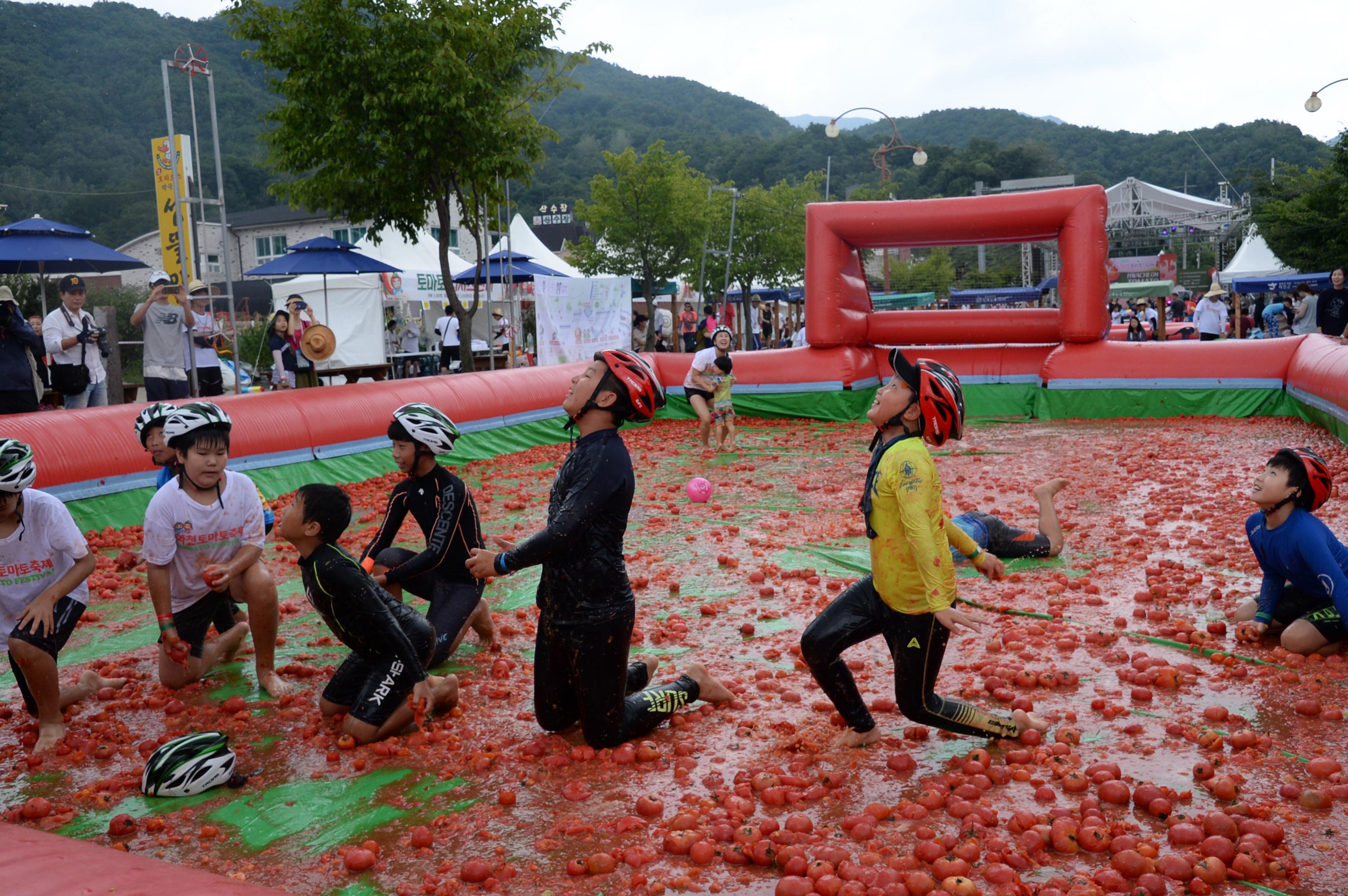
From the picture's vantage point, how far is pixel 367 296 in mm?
24328

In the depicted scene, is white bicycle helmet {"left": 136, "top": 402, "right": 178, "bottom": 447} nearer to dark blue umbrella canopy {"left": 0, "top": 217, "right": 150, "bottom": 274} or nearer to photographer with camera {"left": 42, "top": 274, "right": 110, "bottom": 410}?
photographer with camera {"left": 42, "top": 274, "right": 110, "bottom": 410}

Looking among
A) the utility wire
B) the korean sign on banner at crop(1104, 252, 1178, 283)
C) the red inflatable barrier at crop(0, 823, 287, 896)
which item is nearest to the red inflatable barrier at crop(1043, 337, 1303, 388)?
the red inflatable barrier at crop(0, 823, 287, 896)

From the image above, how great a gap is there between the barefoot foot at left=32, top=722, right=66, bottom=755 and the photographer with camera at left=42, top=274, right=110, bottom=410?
7766mm

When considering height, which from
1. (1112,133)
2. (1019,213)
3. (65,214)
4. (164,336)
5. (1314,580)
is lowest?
(1314,580)

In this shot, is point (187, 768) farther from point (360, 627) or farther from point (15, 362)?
point (15, 362)

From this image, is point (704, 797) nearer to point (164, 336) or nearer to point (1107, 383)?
point (164, 336)

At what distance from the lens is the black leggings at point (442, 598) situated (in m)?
5.80

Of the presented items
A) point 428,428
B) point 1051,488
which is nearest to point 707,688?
point 428,428

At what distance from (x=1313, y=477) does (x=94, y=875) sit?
19.6 feet

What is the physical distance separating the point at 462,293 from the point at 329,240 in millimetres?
18123

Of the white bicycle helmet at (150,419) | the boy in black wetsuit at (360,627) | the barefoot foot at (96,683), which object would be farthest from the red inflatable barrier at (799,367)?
the boy in black wetsuit at (360,627)

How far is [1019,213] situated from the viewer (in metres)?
17.9

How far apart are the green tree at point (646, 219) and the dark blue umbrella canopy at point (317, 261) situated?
80.3 feet

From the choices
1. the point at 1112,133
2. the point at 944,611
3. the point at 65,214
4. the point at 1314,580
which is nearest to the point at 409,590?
the point at 944,611
